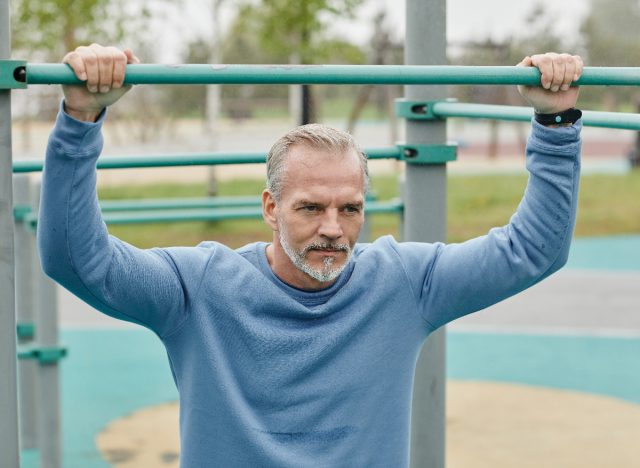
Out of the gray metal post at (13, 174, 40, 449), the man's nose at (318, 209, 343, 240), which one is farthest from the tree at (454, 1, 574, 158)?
the man's nose at (318, 209, 343, 240)

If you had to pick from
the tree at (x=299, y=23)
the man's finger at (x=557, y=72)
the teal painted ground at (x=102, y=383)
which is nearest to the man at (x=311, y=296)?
the man's finger at (x=557, y=72)

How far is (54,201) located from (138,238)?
30.6 ft

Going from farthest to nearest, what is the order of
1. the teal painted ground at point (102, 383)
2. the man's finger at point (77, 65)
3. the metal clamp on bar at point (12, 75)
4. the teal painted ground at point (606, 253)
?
the teal painted ground at point (606, 253)
the teal painted ground at point (102, 383)
the metal clamp on bar at point (12, 75)
the man's finger at point (77, 65)

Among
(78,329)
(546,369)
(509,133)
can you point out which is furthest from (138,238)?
(509,133)

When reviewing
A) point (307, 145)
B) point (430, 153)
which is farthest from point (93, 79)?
point (430, 153)

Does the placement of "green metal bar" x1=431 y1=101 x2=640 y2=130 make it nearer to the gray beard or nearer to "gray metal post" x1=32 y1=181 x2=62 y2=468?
the gray beard

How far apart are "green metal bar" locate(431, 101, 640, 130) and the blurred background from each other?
0.70ft

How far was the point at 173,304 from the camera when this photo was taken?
1.80 meters

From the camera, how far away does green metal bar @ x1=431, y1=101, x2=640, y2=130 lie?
2096 mm

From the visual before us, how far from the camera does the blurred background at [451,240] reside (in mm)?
4832

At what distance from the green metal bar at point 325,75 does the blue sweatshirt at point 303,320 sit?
0.13 metres

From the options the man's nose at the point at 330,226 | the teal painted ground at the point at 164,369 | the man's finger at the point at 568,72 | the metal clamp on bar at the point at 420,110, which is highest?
the man's finger at the point at 568,72

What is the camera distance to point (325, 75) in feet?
6.17

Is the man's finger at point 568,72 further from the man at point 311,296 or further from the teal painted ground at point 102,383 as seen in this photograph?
the teal painted ground at point 102,383
